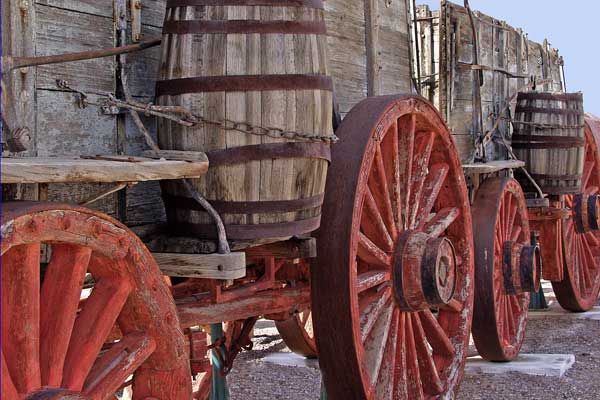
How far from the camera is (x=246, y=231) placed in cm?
308

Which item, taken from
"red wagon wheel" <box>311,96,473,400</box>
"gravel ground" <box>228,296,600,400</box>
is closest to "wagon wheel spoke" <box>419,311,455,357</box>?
"red wagon wheel" <box>311,96,473,400</box>

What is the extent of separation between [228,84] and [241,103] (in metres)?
0.07

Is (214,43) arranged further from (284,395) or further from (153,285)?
(284,395)

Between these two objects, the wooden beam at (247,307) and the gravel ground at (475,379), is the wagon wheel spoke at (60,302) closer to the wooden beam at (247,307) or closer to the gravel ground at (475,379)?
the wooden beam at (247,307)

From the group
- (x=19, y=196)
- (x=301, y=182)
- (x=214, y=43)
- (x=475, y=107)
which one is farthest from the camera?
(x=475, y=107)

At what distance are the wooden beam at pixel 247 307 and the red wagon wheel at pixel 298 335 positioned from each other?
71.1 inches

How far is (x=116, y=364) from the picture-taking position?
2578 millimetres

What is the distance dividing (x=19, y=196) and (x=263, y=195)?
0.80m

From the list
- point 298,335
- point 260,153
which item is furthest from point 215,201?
point 298,335

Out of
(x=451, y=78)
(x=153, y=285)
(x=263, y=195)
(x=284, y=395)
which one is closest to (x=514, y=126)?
(x=451, y=78)

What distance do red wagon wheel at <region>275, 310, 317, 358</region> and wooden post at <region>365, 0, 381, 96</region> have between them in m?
1.59

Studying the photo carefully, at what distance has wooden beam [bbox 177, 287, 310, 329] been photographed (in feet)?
10.5

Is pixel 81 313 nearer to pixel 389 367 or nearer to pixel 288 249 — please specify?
pixel 288 249

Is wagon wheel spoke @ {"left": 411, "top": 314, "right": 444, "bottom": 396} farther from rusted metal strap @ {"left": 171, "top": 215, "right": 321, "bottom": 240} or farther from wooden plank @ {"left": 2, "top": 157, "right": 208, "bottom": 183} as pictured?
wooden plank @ {"left": 2, "top": 157, "right": 208, "bottom": 183}
